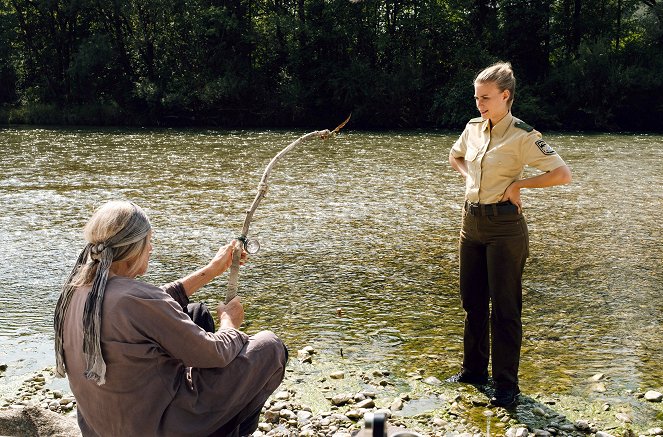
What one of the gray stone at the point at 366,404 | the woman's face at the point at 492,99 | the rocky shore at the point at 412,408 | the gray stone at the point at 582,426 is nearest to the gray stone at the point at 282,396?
the rocky shore at the point at 412,408

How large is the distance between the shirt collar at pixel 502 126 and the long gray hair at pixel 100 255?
234 cm

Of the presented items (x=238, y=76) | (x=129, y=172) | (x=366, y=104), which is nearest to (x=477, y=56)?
(x=366, y=104)

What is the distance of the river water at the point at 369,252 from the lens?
220 inches

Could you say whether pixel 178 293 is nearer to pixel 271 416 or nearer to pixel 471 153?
pixel 271 416

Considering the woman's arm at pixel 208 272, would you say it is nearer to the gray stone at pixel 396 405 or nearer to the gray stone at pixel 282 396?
the gray stone at pixel 282 396

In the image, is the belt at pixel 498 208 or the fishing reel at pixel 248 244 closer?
the fishing reel at pixel 248 244

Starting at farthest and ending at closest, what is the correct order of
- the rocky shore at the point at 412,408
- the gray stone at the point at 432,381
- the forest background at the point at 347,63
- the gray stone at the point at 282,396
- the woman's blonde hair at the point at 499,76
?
the forest background at the point at 347,63 < the gray stone at the point at 432,381 < the gray stone at the point at 282,396 < the woman's blonde hair at the point at 499,76 < the rocky shore at the point at 412,408

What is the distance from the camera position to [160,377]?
3.05 meters

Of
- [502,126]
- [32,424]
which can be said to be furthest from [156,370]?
[502,126]

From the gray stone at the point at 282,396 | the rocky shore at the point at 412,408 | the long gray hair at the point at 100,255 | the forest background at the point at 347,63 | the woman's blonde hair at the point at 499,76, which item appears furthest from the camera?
the forest background at the point at 347,63

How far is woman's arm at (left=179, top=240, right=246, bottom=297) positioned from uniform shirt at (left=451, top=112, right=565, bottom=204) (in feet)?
5.06

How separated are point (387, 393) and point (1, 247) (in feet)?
19.9

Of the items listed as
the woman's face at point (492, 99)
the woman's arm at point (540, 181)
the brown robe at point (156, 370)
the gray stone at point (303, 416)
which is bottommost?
the gray stone at point (303, 416)

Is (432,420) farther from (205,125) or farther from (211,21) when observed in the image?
(211,21)
